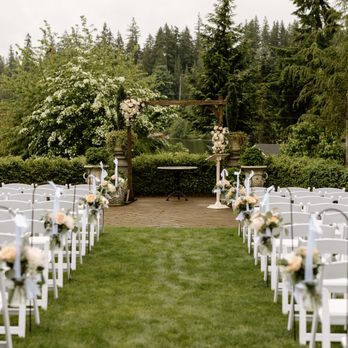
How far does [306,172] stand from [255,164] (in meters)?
1.73

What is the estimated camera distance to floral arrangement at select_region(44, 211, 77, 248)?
5242mm

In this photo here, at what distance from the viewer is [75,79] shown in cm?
2138

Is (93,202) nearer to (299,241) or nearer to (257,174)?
(299,241)

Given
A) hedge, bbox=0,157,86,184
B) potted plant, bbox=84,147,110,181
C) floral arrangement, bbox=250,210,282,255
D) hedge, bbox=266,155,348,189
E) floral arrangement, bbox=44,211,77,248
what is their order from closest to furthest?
floral arrangement, bbox=250,210,282,255 < floral arrangement, bbox=44,211,77,248 < hedge, bbox=266,155,348,189 < potted plant, bbox=84,147,110,181 < hedge, bbox=0,157,86,184

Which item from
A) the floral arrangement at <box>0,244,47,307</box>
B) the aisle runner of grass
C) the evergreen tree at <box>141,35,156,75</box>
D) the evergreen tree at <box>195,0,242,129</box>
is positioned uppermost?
the evergreen tree at <box>141,35,156,75</box>

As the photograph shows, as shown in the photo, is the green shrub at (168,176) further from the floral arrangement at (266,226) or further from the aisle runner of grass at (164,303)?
the floral arrangement at (266,226)

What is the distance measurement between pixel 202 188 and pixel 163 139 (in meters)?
7.27

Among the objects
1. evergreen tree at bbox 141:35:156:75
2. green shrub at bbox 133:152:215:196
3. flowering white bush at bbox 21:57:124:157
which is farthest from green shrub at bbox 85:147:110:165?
evergreen tree at bbox 141:35:156:75

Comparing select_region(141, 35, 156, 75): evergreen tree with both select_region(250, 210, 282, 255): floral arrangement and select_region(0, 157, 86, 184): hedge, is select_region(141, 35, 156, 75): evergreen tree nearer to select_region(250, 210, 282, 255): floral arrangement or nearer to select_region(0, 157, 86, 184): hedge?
select_region(0, 157, 86, 184): hedge

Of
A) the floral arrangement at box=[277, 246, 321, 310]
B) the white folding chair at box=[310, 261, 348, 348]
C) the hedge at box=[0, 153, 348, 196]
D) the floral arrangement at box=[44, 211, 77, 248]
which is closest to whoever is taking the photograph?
the floral arrangement at box=[277, 246, 321, 310]

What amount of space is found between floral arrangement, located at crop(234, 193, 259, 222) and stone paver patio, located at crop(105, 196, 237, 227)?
3897 mm

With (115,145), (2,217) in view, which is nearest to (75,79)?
(115,145)

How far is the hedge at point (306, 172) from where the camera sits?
12.1 meters

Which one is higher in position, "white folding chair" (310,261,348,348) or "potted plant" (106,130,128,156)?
"potted plant" (106,130,128,156)
